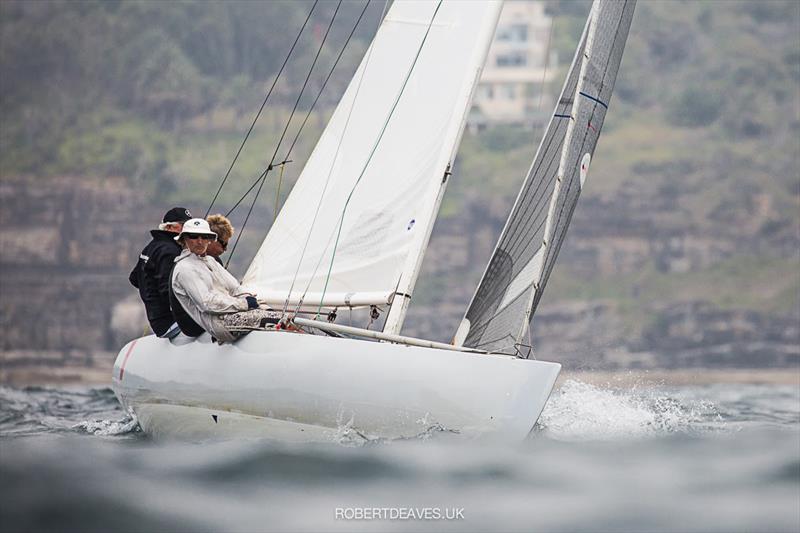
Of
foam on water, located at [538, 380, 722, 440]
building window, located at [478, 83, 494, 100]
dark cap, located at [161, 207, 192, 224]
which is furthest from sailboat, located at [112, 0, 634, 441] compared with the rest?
building window, located at [478, 83, 494, 100]

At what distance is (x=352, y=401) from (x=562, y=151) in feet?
5.46

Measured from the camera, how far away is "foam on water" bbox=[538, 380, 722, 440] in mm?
6812

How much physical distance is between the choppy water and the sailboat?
0.19 m

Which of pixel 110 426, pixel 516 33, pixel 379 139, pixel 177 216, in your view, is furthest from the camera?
pixel 516 33

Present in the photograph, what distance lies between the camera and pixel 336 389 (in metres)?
6.36

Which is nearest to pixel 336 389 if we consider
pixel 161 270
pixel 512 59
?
pixel 161 270

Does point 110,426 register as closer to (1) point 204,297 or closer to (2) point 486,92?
(1) point 204,297

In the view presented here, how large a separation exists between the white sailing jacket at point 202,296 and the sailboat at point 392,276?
0.46 feet

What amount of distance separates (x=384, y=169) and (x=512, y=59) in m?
47.3

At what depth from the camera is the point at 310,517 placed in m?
4.96

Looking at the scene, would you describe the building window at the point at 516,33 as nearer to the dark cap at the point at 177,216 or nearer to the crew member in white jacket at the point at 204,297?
the dark cap at the point at 177,216

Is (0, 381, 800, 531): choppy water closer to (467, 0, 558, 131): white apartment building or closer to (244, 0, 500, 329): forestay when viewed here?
(244, 0, 500, 329): forestay

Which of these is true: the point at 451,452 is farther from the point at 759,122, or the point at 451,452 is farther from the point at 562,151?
the point at 759,122

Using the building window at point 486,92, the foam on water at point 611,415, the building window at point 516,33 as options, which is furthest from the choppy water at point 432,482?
the building window at point 516,33
